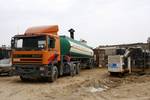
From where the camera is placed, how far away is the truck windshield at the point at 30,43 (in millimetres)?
20156

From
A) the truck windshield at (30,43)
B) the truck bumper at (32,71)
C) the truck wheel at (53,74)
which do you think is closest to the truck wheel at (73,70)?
the truck wheel at (53,74)

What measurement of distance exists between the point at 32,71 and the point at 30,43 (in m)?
1.68

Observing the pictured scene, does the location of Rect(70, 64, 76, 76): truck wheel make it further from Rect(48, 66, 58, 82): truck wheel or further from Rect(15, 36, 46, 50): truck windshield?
Rect(15, 36, 46, 50): truck windshield

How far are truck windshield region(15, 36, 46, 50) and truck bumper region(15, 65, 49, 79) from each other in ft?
3.68

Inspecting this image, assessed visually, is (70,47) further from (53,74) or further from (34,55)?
(34,55)

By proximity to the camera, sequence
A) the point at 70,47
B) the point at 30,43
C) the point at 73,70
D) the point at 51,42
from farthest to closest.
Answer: the point at 73,70 → the point at 70,47 → the point at 51,42 → the point at 30,43

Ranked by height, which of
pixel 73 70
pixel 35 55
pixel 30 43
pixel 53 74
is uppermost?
pixel 30 43

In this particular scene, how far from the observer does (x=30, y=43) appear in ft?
67.0

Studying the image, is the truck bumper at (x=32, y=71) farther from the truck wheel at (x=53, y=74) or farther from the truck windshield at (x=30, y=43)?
the truck windshield at (x=30, y=43)

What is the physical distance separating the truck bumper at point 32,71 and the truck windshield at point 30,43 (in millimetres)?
1123

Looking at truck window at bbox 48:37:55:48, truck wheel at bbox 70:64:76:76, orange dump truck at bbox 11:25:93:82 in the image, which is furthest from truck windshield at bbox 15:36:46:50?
truck wheel at bbox 70:64:76:76

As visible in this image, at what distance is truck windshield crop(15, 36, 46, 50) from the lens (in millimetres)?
20156

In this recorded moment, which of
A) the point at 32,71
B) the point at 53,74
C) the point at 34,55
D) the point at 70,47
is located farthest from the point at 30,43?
the point at 70,47

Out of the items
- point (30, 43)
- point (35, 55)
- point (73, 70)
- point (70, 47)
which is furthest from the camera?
point (73, 70)
